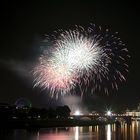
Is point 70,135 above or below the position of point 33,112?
below

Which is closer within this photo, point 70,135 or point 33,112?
point 70,135

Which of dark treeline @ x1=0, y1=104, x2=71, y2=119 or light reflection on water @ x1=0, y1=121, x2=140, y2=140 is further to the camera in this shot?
dark treeline @ x1=0, y1=104, x2=71, y2=119

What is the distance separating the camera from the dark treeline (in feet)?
346

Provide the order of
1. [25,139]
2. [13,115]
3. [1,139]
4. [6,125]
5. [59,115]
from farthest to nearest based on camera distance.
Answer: [59,115], [13,115], [6,125], [25,139], [1,139]

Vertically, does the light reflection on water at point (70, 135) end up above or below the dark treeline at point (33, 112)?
below

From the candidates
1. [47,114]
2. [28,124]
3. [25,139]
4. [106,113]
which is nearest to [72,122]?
[47,114]

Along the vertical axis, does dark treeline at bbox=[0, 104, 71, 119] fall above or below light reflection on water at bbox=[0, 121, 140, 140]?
above

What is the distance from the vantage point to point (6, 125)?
85.0 meters

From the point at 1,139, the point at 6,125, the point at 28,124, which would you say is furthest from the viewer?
the point at 28,124

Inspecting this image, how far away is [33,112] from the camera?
374 feet

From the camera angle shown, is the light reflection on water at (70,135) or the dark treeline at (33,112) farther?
the dark treeline at (33,112)

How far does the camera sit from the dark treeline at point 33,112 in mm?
105438

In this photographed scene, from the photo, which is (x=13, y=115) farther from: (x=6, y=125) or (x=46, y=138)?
(x=46, y=138)

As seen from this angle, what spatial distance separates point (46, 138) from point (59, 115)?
65.2 meters
